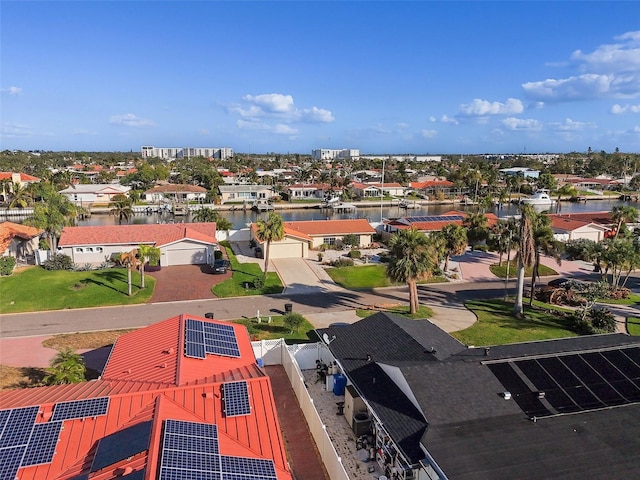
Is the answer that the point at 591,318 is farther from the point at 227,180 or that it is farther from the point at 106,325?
the point at 227,180

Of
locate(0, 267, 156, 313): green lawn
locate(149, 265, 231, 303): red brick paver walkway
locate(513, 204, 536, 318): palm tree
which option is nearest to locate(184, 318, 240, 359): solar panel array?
locate(149, 265, 231, 303): red brick paver walkway

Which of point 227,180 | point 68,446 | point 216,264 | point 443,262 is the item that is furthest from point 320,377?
point 227,180

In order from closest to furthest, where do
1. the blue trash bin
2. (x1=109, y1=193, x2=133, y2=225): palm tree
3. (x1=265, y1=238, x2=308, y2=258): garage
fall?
the blue trash bin < (x1=265, y1=238, x2=308, y2=258): garage < (x1=109, y1=193, x2=133, y2=225): palm tree

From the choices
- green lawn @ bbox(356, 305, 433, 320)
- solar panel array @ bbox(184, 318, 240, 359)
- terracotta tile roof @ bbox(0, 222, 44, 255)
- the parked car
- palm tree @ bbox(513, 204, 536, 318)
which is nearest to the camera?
solar panel array @ bbox(184, 318, 240, 359)

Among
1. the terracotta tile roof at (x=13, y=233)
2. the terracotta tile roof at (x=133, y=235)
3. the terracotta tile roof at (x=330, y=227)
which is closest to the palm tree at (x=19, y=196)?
the terracotta tile roof at (x=13, y=233)

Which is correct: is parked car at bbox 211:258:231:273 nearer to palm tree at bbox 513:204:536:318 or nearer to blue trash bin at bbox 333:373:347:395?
blue trash bin at bbox 333:373:347:395

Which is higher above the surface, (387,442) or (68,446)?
(68,446)
